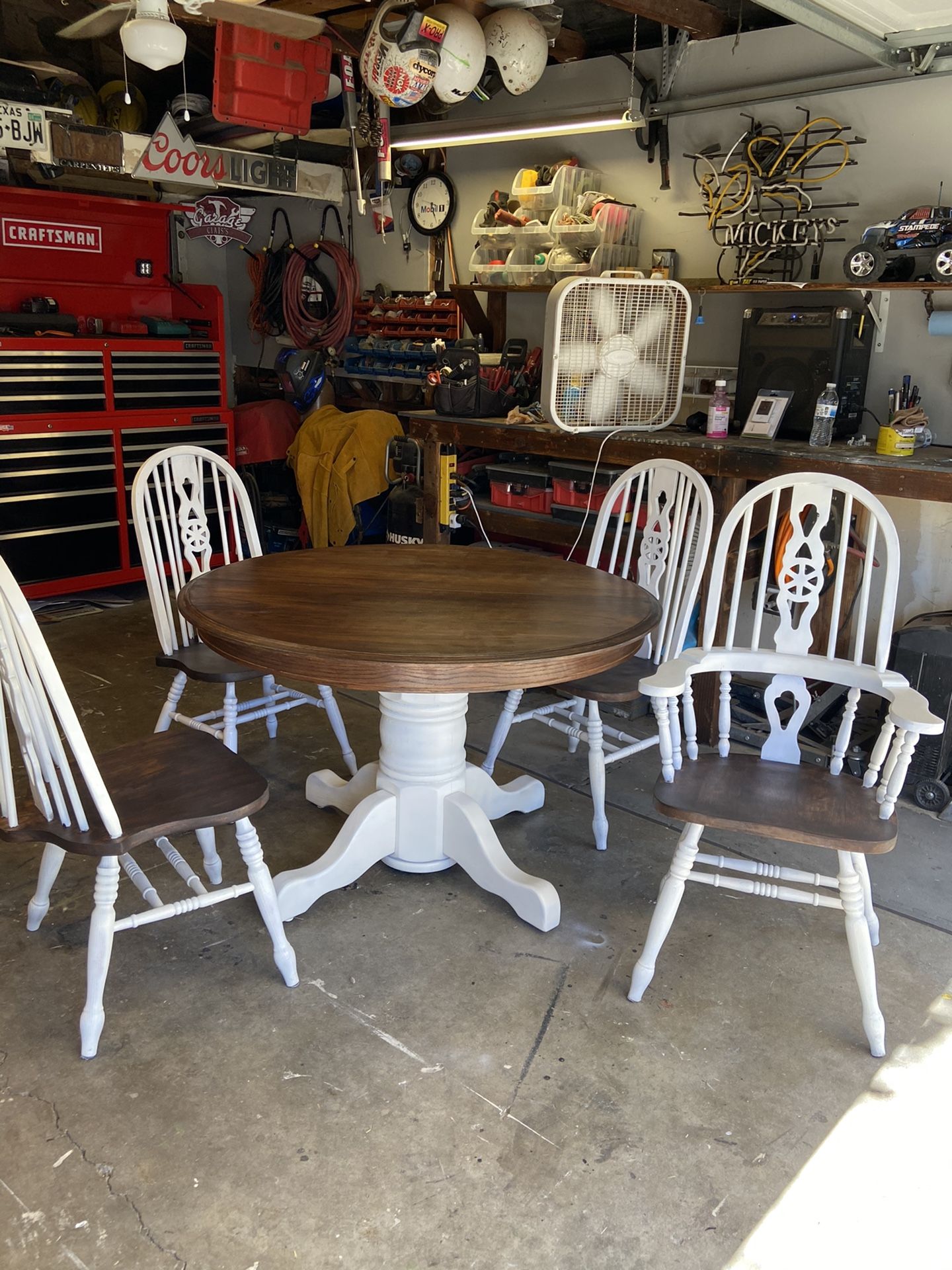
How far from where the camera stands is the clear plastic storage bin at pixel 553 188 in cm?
437

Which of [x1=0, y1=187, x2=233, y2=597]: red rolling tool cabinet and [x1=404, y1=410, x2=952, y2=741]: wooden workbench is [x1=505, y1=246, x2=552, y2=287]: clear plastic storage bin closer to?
[x1=404, y1=410, x2=952, y2=741]: wooden workbench

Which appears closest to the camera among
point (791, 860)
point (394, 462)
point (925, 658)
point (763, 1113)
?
point (763, 1113)

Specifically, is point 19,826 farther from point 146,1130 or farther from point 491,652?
point 491,652

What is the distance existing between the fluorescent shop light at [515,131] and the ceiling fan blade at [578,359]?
3.14ft

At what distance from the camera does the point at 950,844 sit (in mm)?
2955

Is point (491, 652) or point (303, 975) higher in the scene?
point (491, 652)

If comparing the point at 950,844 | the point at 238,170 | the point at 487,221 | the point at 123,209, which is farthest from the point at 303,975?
the point at 123,209

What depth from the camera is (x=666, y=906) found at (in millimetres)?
2102

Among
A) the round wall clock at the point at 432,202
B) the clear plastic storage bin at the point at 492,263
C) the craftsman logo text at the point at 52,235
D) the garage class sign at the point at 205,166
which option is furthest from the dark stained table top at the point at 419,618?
the craftsman logo text at the point at 52,235

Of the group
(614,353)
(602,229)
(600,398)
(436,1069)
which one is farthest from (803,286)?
(436,1069)

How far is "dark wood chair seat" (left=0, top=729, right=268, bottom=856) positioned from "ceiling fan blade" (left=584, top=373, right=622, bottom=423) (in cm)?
210

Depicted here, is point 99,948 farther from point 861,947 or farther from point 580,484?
point 580,484

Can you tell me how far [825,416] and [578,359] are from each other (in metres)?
0.93

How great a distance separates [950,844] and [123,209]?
4.99m
